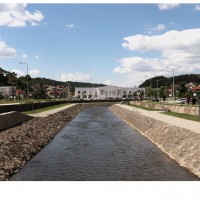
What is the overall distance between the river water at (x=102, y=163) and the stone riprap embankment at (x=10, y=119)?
5662mm

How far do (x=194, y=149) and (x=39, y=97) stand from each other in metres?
156

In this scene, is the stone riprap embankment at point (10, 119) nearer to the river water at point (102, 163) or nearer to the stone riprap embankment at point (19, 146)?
the stone riprap embankment at point (19, 146)

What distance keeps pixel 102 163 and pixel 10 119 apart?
19.8 meters

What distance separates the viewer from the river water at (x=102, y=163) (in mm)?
20359

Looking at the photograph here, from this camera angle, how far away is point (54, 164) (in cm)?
2430

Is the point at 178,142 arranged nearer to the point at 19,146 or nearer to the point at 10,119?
the point at 19,146

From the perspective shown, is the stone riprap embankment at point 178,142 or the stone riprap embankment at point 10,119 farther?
the stone riprap embankment at point 10,119

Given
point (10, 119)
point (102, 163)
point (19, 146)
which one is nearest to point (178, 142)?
point (102, 163)

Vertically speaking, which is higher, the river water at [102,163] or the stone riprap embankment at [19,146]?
the stone riprap embankment at [19,146]

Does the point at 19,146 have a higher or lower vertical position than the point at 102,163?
higher

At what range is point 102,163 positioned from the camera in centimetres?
2427

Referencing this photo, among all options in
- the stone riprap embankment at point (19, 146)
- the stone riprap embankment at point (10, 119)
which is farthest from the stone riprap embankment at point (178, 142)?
the stone riprap embankment at point (10, 119)

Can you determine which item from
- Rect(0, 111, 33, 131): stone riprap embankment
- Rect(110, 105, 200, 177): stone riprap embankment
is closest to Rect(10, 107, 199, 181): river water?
Rect(110, 105, 200, 177): stone riprap embankment

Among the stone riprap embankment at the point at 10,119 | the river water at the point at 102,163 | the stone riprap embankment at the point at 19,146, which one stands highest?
the stone riprap embankment at the point at 10,119
